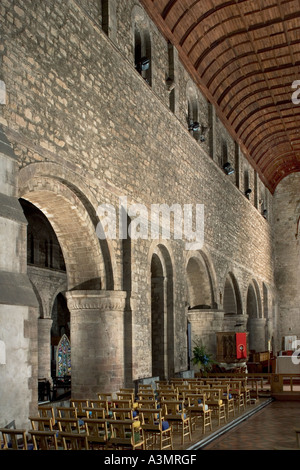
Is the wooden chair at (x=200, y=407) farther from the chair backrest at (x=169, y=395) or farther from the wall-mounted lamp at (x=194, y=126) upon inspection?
the wall-mounted lamp at (x=194, y=126)

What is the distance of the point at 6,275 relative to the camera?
845 cm

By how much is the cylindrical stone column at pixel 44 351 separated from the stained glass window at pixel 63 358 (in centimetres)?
237

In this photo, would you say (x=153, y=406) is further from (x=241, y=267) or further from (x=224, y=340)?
(x=241, y=267)

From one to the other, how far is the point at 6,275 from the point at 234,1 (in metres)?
12.6

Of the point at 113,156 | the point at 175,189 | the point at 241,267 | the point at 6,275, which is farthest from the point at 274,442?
the point at 241,267

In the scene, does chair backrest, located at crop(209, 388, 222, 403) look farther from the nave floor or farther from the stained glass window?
the stained glass window

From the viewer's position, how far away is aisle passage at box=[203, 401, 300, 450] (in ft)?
30.3

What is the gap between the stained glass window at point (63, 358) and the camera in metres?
22.9

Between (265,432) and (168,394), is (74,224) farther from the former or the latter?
(265,432)

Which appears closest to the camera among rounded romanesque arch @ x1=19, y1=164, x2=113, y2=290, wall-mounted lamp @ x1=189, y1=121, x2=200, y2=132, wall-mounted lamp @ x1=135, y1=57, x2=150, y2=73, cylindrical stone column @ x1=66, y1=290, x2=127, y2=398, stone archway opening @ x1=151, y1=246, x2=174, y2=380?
rounded romanesque arch @ x1=19, y1=164, x2=113, y2=290

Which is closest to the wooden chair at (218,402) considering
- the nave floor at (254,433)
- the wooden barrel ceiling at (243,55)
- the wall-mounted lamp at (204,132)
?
the nave floor at (254,433)

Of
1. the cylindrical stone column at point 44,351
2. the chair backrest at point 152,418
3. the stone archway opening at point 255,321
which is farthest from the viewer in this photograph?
the stone archway opening at point 255,321

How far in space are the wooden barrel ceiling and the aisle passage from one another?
36.8 ft

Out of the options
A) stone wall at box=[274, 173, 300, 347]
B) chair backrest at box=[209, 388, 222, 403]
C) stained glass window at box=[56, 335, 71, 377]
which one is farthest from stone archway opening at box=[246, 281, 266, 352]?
chair backrest at box=[209, 388, 222, 403]
